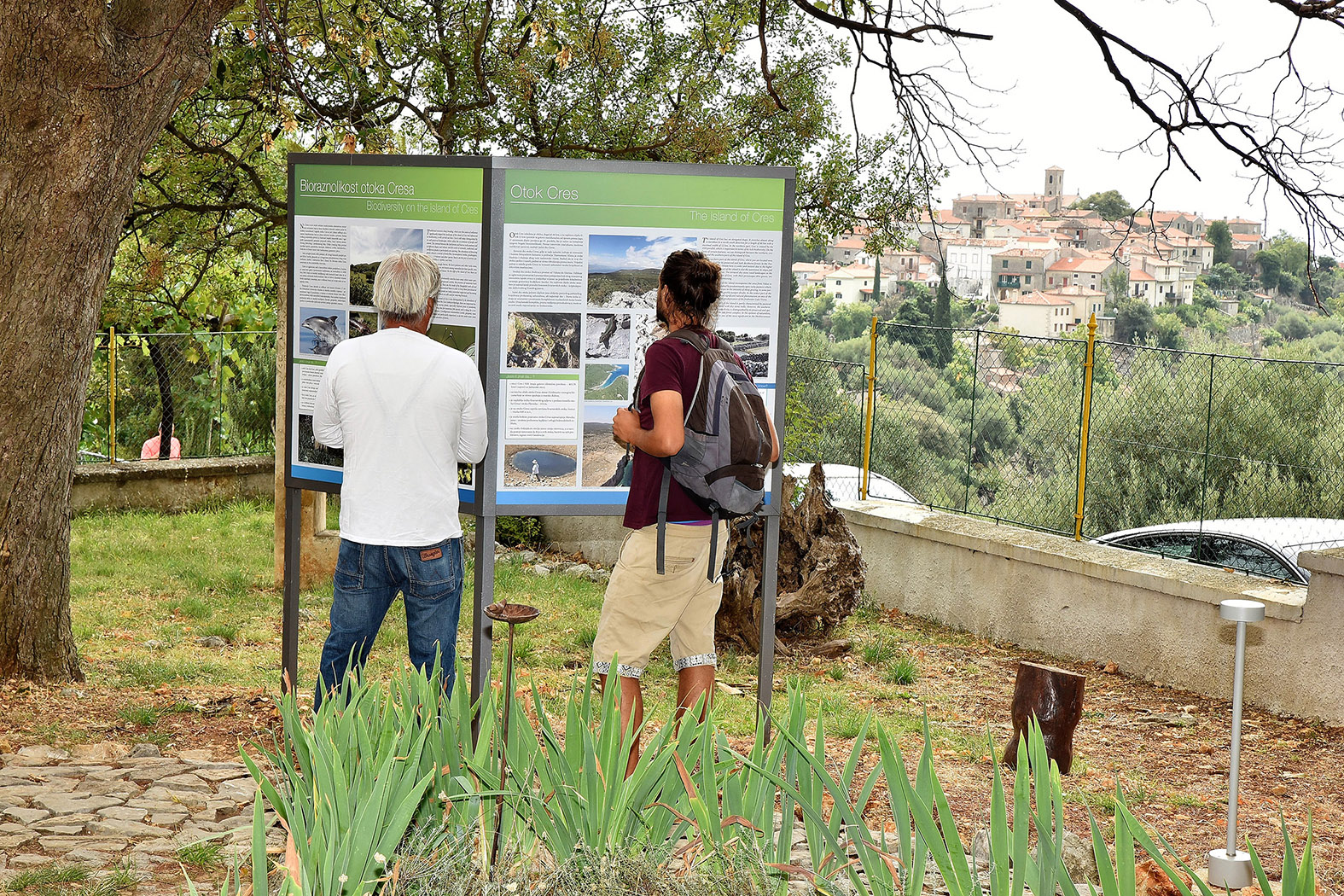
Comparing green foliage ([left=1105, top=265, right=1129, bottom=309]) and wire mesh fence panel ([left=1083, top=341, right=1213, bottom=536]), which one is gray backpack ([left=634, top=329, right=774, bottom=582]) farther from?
green foliage ([left=1105, top=265, right=1129, bottom=309])

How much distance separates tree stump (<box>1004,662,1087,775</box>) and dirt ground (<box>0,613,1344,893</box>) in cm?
15

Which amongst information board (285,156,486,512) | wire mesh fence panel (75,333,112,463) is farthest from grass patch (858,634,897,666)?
wire mesh fence panel (75,333,112,463)

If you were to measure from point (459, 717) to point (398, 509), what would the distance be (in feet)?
4.95

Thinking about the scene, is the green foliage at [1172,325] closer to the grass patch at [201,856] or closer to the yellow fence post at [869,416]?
the yellow fence post at [869,416]

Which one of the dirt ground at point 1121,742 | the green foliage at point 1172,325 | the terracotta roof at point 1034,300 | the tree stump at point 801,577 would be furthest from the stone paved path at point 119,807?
the terracotta roof at point 1034,300

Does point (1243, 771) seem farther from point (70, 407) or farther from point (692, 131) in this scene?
point (692, 131)

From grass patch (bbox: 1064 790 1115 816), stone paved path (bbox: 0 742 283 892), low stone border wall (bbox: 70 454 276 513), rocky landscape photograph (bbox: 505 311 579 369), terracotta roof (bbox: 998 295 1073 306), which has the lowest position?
grass patch (bbox: 1064 790 1115 816)

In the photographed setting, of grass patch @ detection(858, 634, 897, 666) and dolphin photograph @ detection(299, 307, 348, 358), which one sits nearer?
dolphin photograph @ detection(299, 307, 348, 358)

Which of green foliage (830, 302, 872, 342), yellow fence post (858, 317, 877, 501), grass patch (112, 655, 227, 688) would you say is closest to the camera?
grass patch (112, 655, 227, 688)

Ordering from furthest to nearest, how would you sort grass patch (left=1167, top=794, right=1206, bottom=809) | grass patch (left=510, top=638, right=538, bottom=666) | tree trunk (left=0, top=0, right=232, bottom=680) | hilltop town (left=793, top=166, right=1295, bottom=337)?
hilltop town (left=793, top=166, right=1295, bottom=337), grass patch (left=510, top=638, right=538, bottom=666), grass patch (left=1167, top=794, right=1206, bottom=809), tree trunk (left=0, top=0, right=232, bottom=680)

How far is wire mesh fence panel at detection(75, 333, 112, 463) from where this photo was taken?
1245 cm

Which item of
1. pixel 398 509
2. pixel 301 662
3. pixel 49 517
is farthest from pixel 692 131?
pixel 398 509

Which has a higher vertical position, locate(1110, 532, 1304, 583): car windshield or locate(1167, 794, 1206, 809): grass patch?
locate(1110, 532, 1304, 583): car windshield

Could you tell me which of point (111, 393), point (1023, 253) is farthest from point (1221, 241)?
A: point (111, 393)
